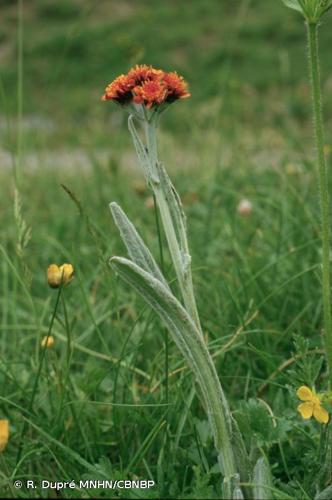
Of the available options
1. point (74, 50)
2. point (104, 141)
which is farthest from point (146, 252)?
point (74, 50)

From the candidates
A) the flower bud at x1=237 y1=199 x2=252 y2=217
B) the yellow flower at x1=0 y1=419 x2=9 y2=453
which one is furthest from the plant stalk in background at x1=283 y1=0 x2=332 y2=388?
the flower bud at x1=237 y1=199 x2=252 y2=217

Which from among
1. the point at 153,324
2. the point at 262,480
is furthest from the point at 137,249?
the point at 153,324

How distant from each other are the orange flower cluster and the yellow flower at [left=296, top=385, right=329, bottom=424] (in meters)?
0.32

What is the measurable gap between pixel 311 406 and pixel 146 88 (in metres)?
0.36

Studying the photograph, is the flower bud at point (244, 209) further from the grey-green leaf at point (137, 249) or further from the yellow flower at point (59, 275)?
the grey-green leaf at point (137, 249)

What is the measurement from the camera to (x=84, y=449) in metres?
1.09

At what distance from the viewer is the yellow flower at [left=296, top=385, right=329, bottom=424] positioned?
814 mm

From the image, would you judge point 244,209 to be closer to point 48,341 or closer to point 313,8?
point 48,341

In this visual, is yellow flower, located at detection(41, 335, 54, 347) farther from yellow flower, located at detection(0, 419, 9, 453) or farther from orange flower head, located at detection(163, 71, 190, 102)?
orange flower head, located at detection(163, 71, 190, 102)

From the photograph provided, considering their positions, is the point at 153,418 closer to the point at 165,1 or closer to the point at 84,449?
the point at 84,449

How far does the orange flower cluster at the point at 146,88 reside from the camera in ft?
2.56

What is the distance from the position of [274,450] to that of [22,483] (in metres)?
0.33

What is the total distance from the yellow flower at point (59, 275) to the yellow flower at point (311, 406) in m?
0.36

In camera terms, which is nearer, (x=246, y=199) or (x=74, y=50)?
(x=246, y=199)
